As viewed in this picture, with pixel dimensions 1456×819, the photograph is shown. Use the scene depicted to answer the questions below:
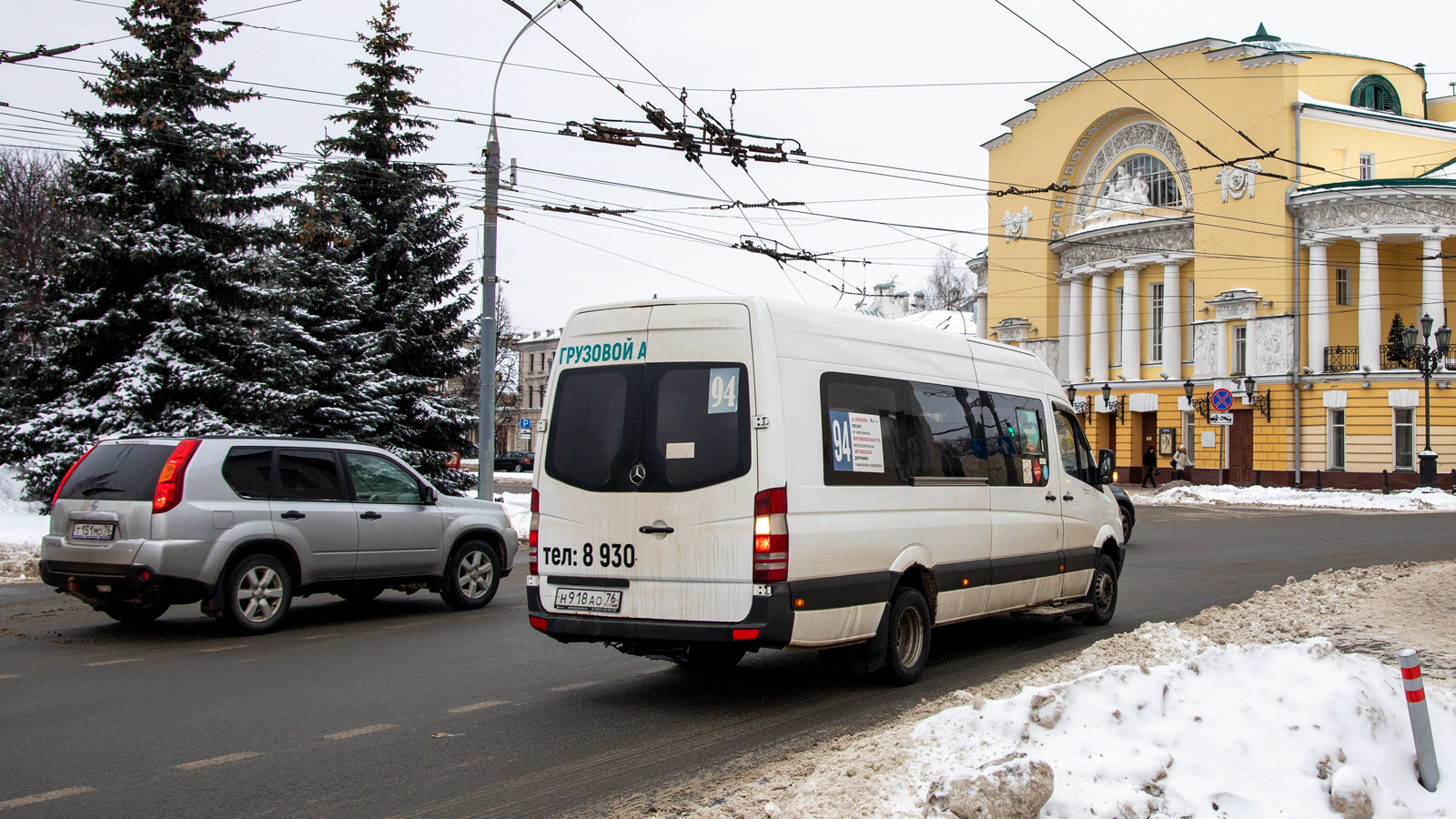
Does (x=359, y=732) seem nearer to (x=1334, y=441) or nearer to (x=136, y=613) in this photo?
(x=136, y=613)

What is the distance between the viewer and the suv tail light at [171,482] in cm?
940

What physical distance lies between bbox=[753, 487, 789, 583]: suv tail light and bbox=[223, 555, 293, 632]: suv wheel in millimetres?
5345

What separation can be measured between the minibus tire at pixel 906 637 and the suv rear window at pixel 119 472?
6.18 metres

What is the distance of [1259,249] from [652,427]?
41.9 meters

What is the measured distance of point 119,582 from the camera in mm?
9289

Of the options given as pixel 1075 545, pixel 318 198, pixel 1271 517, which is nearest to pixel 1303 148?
pixel 1271 517

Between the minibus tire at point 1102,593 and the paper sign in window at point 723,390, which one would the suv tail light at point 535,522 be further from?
the minibus tire at point 1102,593

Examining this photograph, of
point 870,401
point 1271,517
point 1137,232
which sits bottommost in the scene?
point 1271,517

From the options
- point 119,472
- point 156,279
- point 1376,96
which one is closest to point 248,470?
point 119,472

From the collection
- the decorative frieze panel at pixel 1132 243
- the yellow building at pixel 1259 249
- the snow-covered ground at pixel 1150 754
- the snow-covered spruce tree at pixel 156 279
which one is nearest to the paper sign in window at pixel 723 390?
the snow-covered ground at pixel 1150 754

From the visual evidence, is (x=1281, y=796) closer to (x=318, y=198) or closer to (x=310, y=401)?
(x=310, y=401)

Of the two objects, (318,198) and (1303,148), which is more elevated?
(1303,148)

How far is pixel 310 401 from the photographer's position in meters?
21.9

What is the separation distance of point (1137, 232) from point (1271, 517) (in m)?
22.2
